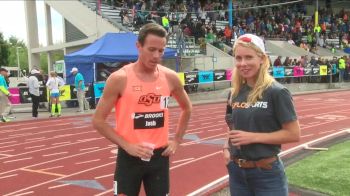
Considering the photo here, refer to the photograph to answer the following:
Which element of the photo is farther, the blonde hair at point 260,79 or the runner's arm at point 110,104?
the runner's arm at point 110,104

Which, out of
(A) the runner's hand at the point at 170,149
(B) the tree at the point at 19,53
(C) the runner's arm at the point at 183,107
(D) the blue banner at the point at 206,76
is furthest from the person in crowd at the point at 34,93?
(B) the tree at the point at 19,53

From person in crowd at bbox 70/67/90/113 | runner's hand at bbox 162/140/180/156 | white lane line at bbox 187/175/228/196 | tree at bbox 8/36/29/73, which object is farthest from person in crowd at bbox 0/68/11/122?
tree at bbox 8/36/29/73

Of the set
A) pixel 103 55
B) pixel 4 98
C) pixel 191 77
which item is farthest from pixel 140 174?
pixel 191 77

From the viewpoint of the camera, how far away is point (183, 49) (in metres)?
26.5

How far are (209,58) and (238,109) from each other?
2379 centimetres

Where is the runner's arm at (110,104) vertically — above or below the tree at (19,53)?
below

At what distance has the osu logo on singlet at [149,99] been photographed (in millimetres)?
3574

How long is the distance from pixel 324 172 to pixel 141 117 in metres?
4.31

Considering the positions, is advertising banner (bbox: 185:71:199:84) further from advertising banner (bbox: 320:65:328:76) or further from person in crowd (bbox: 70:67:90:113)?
advertising banner (bbox: 320:65:328:76)

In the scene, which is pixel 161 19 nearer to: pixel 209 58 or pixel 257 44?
pixel 209 58

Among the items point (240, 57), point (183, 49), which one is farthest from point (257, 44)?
point (183, 49)

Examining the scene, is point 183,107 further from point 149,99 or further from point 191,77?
Result: point 191,77

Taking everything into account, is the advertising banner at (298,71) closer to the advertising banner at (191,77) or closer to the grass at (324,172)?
the advertising banner at (191,77)

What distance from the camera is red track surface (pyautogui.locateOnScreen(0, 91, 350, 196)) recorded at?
711 centimetres
